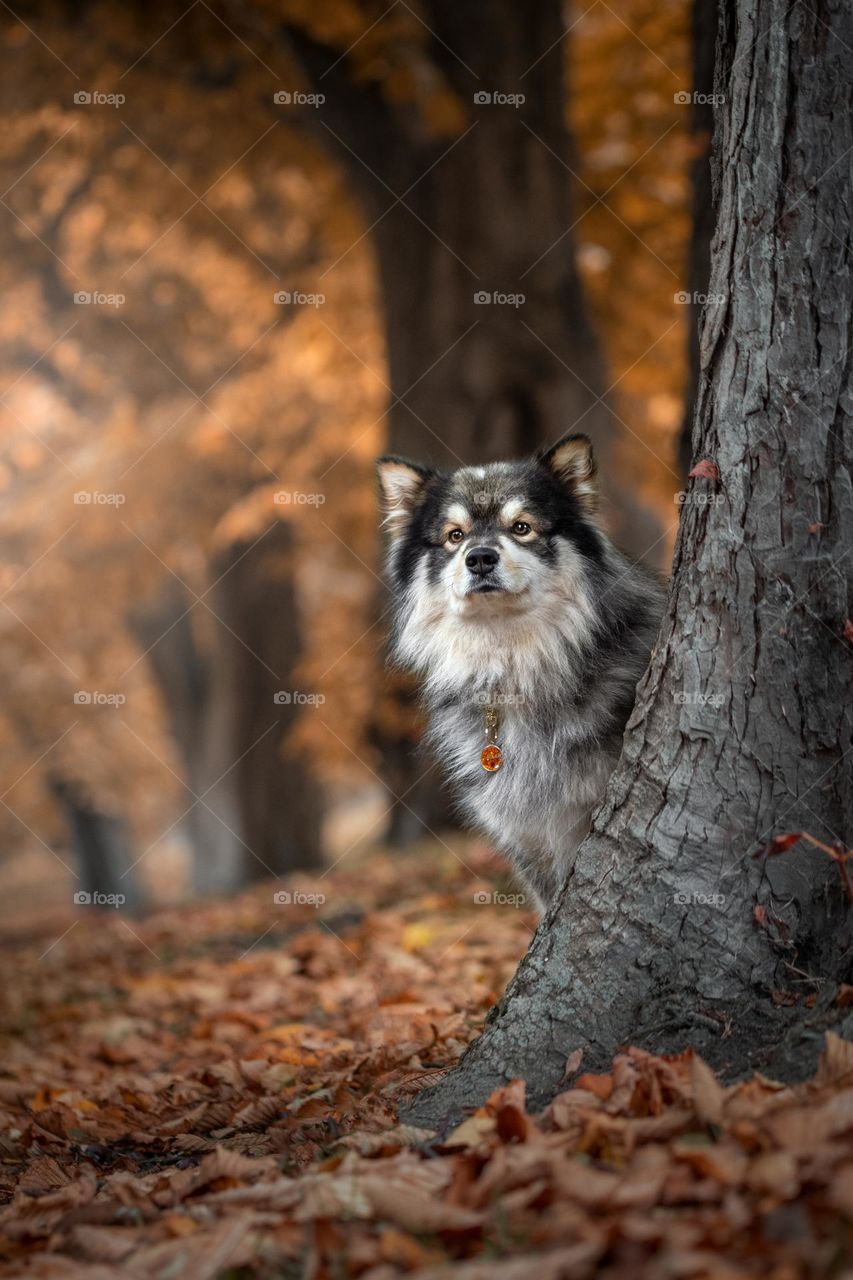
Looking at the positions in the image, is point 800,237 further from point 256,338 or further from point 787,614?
point 256,338

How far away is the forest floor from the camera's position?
2.05m

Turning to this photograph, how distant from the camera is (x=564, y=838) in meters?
4.23

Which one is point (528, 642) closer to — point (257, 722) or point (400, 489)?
point (400, 489)

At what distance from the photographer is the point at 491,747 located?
432 centimetres

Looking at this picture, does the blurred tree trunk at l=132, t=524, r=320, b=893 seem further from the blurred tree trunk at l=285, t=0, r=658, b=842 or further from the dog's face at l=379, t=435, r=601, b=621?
the dog's face at l=379, t=435, r=601, b=621

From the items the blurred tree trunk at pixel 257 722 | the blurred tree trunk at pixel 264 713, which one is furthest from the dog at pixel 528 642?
the blurred tree trunk at pixel 264 713

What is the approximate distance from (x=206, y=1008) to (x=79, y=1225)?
3306 mm

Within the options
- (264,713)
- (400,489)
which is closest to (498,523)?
(400,489)

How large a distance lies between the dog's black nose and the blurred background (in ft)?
4.97

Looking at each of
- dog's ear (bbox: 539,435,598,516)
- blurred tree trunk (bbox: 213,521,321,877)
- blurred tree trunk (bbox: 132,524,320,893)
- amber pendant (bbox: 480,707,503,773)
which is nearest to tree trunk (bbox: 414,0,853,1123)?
amber pendant (bbox: 480,707,503,773)

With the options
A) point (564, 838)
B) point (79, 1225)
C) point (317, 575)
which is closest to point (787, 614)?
point (564, 838)

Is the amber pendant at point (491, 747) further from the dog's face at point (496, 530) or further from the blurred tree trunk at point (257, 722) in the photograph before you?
the blurred tree trunk at point (257, 722)

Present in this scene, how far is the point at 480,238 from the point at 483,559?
16.7 ft

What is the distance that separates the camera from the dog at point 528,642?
4215 mm
